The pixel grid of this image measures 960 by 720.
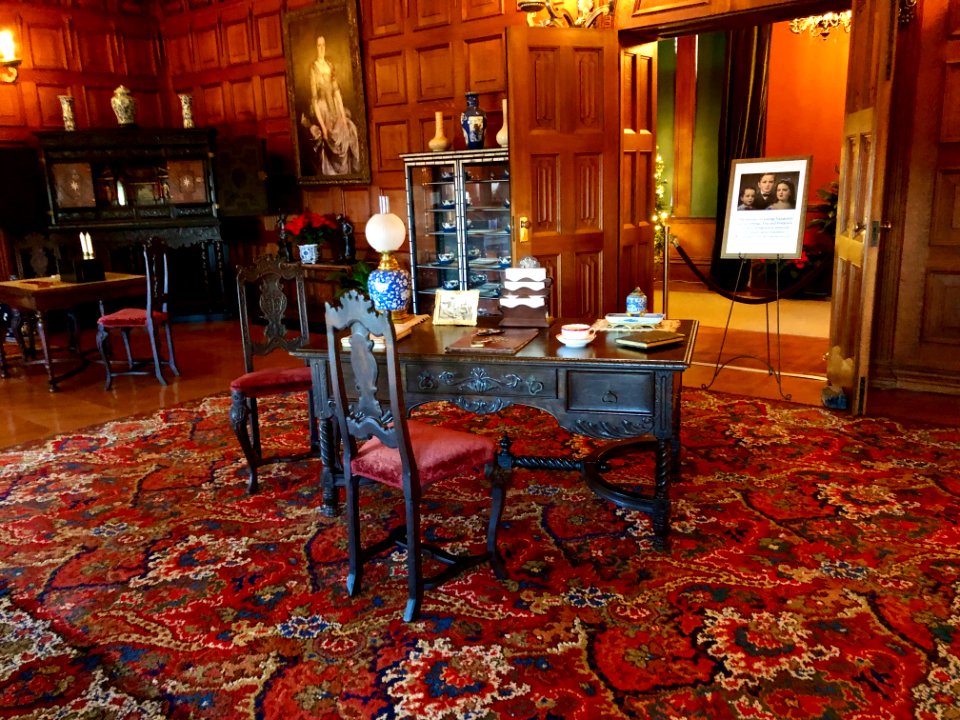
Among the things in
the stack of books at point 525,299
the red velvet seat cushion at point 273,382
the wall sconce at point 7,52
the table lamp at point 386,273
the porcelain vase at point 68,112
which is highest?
the wall sconce at point 7,52

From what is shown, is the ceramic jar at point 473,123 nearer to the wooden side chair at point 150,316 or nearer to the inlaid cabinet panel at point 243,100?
the wooden side chair at point 150,316

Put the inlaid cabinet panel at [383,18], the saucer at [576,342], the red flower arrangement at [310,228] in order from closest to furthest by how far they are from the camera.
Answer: the saucer at [576,342] < the inlaid cabinet panel at [383,18] < the red flower arrangement at [310,228]

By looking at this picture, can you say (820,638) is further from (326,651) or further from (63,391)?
(63,391)

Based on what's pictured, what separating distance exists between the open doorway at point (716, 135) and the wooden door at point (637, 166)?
6.63 ft

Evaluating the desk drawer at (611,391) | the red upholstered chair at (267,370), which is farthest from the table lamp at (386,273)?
the desk drawer at (611,391)

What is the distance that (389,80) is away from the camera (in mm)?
6945

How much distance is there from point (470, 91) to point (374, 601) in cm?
493

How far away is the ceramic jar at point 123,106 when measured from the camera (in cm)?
792

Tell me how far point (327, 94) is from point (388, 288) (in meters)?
5.06

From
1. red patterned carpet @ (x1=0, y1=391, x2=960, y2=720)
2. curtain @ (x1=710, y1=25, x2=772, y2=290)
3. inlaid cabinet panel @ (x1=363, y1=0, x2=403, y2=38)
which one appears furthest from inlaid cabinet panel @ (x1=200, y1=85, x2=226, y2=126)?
curtain @ (x1=710, y1=25, x2=772, y2=290)

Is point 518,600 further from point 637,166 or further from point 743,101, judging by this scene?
point 743,101

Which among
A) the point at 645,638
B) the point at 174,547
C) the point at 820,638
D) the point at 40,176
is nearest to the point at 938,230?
the point at 820,638

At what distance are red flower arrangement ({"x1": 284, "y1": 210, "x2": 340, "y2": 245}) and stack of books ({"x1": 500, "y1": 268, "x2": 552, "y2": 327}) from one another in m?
4.42

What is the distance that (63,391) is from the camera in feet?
18.6
